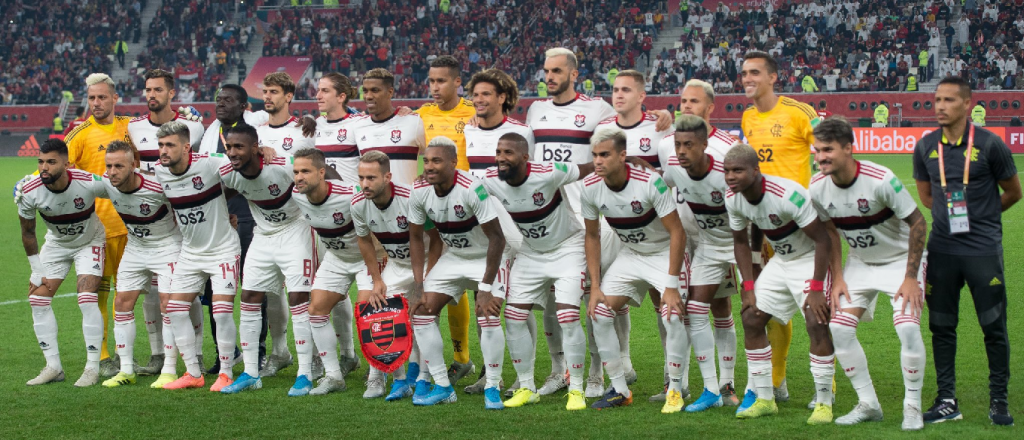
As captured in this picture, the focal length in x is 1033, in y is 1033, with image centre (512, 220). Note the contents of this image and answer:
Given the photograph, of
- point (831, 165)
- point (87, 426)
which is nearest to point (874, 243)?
point (831, 165)

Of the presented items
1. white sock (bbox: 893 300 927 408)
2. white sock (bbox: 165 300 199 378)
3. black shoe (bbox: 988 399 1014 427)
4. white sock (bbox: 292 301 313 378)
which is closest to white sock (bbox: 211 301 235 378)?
white sock (bbox: 165 300 199 378)

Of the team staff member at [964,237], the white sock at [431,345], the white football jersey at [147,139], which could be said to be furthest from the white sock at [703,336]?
the white football jersey at [147,139]

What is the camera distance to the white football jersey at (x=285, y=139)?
8688mm

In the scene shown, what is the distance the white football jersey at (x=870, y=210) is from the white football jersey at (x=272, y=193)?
13.1 feet

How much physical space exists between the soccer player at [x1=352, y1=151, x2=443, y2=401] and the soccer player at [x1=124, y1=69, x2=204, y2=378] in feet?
6.49

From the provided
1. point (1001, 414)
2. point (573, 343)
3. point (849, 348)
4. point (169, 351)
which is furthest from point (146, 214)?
point (1001, 414)

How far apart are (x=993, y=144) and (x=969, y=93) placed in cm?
36

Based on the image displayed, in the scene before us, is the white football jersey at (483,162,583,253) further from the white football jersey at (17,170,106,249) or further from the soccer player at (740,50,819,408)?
the white football jersey at (17,170,106,249)

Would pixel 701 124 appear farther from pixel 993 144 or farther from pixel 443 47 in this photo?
pixel 443 47

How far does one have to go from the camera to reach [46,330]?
840 cm

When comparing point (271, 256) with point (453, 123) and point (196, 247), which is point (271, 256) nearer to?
point (196, 247)

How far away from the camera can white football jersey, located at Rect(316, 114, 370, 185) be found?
338 inches

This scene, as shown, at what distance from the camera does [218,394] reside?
7.90 metres

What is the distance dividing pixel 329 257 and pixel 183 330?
1313 mm
